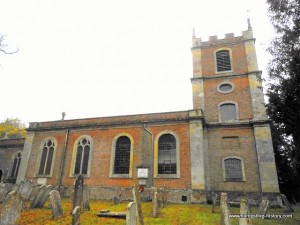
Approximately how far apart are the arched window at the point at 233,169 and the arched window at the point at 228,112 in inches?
147

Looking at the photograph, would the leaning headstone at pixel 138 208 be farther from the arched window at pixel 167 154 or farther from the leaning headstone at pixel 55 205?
the arched window at pixel 167 154

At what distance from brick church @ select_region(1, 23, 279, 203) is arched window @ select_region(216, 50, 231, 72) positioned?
10 centimetres

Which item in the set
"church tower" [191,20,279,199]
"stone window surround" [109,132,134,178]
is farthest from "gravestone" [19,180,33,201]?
"church tower" [191,20,279,199]

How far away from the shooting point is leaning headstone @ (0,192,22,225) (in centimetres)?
576

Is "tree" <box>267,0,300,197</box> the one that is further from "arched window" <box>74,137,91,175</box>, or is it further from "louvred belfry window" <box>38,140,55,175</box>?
"louvred belfry window" <box>38,140,55,175</box>

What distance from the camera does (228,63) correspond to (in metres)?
22.5

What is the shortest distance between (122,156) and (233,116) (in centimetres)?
1069

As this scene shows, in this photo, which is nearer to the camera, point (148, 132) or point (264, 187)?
point (264, 187)

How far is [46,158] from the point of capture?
21391mm

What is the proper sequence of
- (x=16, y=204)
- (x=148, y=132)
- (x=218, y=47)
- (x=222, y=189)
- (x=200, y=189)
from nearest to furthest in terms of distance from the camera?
Answer: (x=16, y=204), (x=200, y=189), (x=222, y=189), (x=148, y=132), (x=218, y=47)

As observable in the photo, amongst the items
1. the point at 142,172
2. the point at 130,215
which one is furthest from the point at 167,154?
the point at 130,215

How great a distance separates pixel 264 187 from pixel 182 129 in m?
7.52

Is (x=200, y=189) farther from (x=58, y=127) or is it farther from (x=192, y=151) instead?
(x=58, y=127)

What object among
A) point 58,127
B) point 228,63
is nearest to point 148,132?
point 58,127
